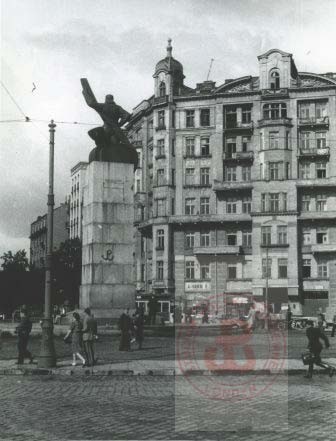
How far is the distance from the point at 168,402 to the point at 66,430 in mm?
3014

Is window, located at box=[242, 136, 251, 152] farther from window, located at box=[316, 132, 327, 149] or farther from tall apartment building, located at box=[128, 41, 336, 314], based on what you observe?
window, located at box=[316, 132, 327, 149]

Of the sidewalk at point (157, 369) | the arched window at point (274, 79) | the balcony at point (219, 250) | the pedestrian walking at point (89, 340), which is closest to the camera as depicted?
the sidewalk at point (157, 369)

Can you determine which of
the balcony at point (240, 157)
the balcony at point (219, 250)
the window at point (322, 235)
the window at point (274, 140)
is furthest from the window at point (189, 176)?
the window at point (322, 235)

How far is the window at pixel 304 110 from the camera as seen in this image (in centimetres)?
6444

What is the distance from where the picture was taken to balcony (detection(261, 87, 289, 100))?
212 feet

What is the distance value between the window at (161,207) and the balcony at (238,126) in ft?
31.6

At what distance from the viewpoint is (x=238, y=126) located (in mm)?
66250

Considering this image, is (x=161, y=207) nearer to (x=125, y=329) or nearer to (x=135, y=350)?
(x=135, y=350)

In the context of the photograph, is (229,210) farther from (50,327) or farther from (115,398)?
(115,398)

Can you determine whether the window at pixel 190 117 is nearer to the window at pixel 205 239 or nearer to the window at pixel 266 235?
the window at pixel 205 239

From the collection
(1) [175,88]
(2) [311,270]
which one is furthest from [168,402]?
(1) [175,88]

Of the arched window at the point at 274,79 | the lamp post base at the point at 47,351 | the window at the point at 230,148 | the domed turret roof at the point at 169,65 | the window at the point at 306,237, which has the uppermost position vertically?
the domed turret roof at the point at 169,65

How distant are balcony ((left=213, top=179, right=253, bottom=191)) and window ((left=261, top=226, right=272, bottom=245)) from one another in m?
4.33

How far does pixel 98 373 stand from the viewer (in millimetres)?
16188
